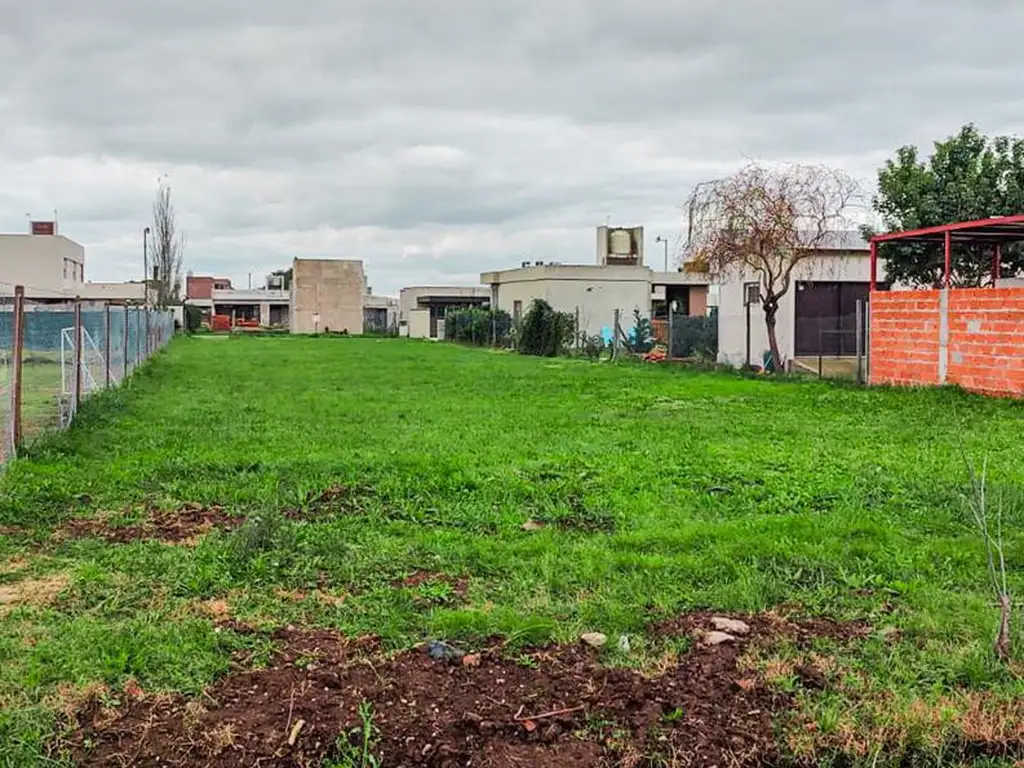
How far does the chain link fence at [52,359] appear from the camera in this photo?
8.49 metres

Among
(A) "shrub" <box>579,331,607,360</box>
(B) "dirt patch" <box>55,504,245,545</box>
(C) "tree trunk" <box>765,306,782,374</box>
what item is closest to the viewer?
(B) "dirt patch" <box>55,504,245,545</box>

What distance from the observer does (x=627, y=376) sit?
20234 mm

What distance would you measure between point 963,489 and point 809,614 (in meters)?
3.33

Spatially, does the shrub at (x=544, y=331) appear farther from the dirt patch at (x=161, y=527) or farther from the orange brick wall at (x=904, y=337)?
the dirt patch at (x=161, y=527)

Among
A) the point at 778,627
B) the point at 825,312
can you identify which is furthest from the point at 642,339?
the point at 778,627

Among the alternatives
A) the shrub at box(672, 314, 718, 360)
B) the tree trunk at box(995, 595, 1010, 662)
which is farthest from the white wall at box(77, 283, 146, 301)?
the tree trunk at box(995, 595, 1010, 662)

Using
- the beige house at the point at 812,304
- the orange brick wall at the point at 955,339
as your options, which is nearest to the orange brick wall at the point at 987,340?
the orange brick wall at the point at 955,339

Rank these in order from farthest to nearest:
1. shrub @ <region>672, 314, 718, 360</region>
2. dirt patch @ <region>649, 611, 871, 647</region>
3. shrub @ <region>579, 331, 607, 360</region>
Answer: shrub @ <region>579, 331, 607, 360</region>, shrub @ <region>672, 314, 718, 360</region>, dirt patch @ <region>649, 611, 871, 647</region>

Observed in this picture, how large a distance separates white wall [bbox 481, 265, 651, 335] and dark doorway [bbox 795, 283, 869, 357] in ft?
45.3

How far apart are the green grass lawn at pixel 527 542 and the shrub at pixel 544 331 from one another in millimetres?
19819

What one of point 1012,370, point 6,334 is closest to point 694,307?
point 1012,370

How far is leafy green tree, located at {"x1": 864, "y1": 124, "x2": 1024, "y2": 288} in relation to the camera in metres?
21.0

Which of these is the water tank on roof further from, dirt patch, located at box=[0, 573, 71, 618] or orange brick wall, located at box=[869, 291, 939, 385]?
dirt patch, located at box=[0, 573, 71, 618]

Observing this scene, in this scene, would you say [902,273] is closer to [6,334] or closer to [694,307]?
[6,334]
